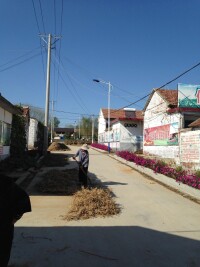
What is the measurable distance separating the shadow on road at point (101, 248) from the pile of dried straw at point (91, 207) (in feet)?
3.13

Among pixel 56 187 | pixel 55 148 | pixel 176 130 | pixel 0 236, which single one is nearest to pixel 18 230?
pixel 0 236

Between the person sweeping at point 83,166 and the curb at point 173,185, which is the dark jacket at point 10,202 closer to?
the person sweeping at point 83,166

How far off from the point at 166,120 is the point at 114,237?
981 inches

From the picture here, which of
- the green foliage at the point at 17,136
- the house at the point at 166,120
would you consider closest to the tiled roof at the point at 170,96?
the house at the point at 166,120

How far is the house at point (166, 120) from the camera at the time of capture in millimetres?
28056

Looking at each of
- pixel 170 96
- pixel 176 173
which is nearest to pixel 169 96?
pixel 170 96

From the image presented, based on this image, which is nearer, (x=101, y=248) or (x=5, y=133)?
(x=101, y=248)

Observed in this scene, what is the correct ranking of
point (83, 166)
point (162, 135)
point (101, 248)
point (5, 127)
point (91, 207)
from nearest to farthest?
point (101, 248), point (91, 207), point (83, 166), point (5, 127), point (162, 135)

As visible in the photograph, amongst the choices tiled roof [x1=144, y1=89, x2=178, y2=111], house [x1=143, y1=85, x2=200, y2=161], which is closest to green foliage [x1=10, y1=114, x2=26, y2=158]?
house [x1=143, y1=85, x2=200, y2=161]

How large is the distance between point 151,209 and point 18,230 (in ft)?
13.4

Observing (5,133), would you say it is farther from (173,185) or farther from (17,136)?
(173,185)

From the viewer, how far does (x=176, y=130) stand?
2892cm

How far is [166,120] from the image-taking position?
3138 centimetres

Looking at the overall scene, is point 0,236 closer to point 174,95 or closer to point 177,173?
point 177,173
